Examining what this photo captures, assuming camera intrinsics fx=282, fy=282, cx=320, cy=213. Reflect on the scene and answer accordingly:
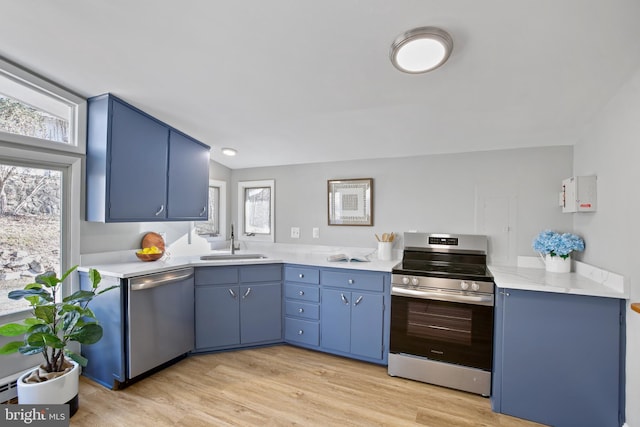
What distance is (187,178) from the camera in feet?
9.45

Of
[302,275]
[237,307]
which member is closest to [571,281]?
[302,275]

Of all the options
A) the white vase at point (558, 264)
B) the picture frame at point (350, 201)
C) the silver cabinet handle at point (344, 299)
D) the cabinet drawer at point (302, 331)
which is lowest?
the cabinet drawer at point (302, 331)

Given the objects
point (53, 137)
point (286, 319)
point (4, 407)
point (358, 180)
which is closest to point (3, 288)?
point (4, 407)

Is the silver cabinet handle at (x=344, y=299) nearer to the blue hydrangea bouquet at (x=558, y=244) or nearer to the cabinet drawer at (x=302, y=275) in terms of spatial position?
the cabinet drawer at (x=302, y=275)

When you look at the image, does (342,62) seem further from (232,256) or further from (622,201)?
(232,256)

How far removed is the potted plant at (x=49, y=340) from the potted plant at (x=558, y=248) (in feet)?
10.8

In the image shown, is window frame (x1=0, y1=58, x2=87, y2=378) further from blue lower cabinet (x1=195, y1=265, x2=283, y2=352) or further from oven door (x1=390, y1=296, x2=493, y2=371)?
oven door (x1=390, y1=296, x2=493, y2=371)

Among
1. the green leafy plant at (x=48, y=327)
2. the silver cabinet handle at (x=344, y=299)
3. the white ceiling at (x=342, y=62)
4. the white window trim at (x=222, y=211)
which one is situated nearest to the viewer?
the white ceiling at (x=342, y=62)

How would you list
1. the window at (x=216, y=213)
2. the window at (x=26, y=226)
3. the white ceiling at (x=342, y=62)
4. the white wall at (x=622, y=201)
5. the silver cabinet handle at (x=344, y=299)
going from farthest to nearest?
the window at (x=216, y=213) < the silver cabinet handle at (x=344, y=299) < the window at (x=26, y=226) < the white wall at (x=622, y=201) < the white ceiling at (x=342, y=62)

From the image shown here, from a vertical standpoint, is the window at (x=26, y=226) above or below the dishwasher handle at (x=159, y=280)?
above

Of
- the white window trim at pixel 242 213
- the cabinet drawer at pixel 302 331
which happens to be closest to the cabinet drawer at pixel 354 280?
the cabinet drawer at pixel 302 331

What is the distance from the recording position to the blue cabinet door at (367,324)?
7.93 ft

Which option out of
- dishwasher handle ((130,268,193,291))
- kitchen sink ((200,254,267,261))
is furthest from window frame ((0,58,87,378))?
kitchen sink ((200,254,267,261))

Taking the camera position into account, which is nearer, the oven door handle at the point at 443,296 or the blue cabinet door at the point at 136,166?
the oven door handle at the point at 443,296
